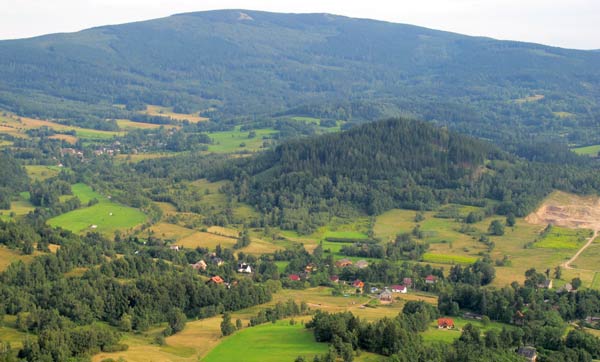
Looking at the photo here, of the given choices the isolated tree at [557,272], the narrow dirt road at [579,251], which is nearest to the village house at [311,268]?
the isolated tree at [557,272]

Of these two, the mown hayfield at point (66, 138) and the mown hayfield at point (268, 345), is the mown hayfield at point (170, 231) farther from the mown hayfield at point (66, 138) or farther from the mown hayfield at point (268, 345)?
the mown hayfield at point (66, 138)

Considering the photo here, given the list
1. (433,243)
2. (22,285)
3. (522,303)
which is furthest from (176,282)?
(433,243)

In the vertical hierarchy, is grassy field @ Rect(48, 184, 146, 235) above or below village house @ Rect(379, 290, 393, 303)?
below

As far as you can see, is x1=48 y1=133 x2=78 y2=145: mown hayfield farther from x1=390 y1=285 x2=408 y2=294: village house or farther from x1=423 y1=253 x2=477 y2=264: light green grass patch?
x1=390 y1=285 x2=408 y2=294: village house

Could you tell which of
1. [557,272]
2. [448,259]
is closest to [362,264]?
[448,259]

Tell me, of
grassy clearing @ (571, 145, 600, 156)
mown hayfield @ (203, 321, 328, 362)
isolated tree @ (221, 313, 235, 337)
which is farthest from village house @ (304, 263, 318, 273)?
grassy clearing @ (571, 145, 600, 156)

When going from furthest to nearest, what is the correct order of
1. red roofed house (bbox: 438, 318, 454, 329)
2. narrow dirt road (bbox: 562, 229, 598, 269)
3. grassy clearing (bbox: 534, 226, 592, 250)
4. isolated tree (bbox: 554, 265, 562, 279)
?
grassy clearing (bbox: 534, 226, 592, 250) → narrow dirt road (bbox: 562, 229, 598, 269) → isolated tree (bbox: 554, 265, 562, 279) → red roofed house (bbox: 438, 318, 454, 329)

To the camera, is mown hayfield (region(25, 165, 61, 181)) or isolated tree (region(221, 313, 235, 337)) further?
mown hayfield (region(25, 165, 61, 181))
